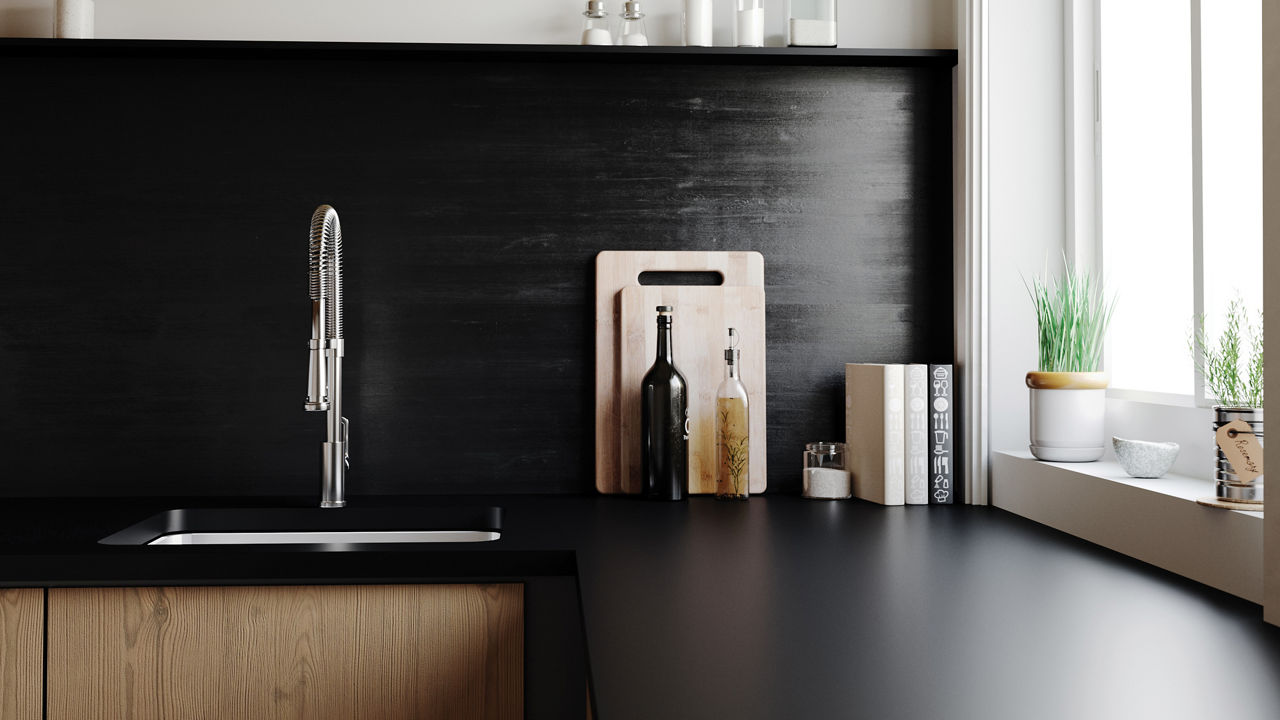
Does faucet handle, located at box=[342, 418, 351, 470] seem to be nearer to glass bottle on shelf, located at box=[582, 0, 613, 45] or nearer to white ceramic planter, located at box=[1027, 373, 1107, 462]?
glass bottle on shelf, located at box=[582, 0, 613, 45]

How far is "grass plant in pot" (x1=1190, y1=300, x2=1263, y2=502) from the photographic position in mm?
1079

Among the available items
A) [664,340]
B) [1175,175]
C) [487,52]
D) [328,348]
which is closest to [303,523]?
[328,348]

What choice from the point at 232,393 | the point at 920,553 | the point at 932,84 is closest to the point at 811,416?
the point at 920,553

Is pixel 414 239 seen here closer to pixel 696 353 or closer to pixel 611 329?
pixel 611 329

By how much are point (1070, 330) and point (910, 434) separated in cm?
32

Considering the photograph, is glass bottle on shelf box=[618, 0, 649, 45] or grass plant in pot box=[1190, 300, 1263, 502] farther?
glass bottle on shelf box=[618, 0, 649, 45]

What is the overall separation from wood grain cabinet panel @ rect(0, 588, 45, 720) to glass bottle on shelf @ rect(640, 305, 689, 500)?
934 millimetres

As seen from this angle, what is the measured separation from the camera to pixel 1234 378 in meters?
1.17

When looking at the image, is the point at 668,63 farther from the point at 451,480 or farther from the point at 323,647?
the point at 323,647

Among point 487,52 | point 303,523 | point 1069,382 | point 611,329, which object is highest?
point 487,52

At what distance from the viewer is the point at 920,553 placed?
1.27 m

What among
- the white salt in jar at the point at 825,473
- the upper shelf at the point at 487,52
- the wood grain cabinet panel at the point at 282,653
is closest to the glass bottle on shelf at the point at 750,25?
the upper shelf at the point at 487,52

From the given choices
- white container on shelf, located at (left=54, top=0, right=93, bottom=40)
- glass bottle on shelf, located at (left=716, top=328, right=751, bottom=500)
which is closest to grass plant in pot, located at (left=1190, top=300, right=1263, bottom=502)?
glass bottle on shelf, located at (left=716, top=328, right=751, bottom=500)

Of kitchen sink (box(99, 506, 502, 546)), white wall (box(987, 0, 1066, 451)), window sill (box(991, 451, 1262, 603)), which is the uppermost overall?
white wall (box(987, 0, 1066, 451))
